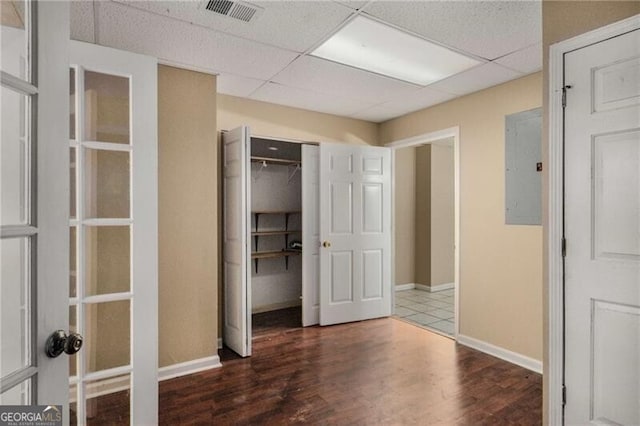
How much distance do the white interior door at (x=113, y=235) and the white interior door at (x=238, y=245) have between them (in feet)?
3.90

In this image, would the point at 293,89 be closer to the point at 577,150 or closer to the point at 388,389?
the point at 577,150

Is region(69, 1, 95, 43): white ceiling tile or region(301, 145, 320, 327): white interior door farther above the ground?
region(69, 1, 95, 43): white ceiling tile

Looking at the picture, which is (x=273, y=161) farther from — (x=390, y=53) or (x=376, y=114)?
(x=390, y=53)

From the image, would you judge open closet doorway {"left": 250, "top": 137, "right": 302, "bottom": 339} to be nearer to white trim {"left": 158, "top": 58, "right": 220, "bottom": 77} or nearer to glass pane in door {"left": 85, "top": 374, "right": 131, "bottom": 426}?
white trim {"left": 158, "top": 58, "right": 220, "bottom": 77}

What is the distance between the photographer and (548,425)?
1.86m

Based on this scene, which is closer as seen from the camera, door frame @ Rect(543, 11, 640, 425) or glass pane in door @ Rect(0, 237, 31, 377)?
glass pane in door @ Rect(0, 237, 31, 377)

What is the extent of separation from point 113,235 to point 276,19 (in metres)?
1.61

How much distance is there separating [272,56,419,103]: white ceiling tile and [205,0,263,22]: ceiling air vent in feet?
2.19

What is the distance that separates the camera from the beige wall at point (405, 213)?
5.82 meters

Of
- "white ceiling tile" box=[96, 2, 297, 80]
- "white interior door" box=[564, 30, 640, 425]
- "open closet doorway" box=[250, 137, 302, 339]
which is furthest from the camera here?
"open closet doorway" box=[250, 137, 302, 339]

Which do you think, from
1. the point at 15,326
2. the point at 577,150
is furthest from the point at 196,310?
the point at 577,150

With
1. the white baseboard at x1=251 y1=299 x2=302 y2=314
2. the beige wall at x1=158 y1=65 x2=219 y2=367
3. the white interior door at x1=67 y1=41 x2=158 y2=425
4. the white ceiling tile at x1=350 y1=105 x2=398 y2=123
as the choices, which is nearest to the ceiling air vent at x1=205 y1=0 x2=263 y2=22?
the white interior door at x1=67 y1=41 x2=158 y2=425

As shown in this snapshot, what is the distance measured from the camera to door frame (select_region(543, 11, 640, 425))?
1.82m

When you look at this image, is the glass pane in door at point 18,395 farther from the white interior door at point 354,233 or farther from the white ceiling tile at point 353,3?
the white interior door at point 354,233
